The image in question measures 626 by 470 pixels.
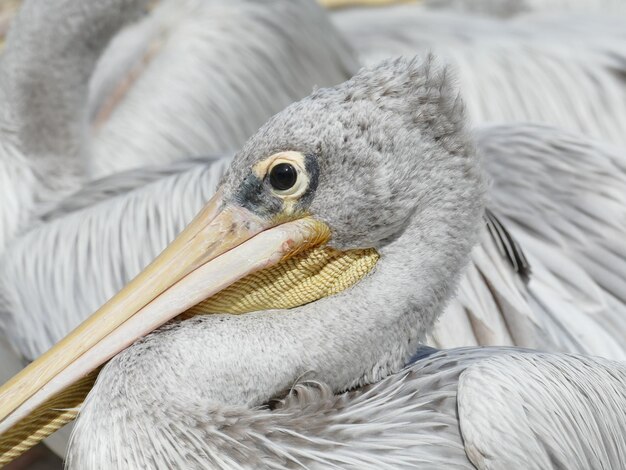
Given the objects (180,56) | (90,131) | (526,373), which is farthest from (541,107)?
(526,373)

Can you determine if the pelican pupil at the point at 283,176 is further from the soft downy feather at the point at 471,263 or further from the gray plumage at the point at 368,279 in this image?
the soft downy feather at the point at 471,263

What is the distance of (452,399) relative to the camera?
5.89 feet

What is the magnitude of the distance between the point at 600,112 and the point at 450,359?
1.98m

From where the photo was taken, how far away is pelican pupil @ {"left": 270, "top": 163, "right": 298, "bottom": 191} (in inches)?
72.5

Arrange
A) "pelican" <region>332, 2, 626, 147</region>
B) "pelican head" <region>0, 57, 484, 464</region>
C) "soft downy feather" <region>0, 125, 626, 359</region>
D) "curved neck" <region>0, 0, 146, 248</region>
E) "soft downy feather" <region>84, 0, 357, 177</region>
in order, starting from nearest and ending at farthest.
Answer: "pelican head" <region>0, 57, 484, 464</region> → "soft downy feather" <region>0, 125, 626, 359</region> → "curved neck" <region>0, 0, 146, 248</region> → "soft downy feather" <region>84, 0, 357, 177</region> → "pelican" <region>332, 2, 626, 147</region>

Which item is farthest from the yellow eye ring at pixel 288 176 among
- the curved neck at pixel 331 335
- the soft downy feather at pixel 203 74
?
the soft downy feather at pixel 203 74

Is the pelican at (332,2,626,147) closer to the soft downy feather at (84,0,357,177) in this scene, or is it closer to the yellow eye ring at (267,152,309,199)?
the soft downy feather at (84,0,357,177)

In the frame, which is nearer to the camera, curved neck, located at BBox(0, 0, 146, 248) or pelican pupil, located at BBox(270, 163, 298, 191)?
pelican pupil, located at BBox(270, 163, 298, 191)

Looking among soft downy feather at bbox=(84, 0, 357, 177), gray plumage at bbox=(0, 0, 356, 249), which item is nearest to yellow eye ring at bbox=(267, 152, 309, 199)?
gray plumage at bbox=(0, 0, 356, 249)

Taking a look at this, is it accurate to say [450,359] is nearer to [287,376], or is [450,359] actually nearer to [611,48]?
[287,376]

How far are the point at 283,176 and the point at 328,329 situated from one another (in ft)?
0.79

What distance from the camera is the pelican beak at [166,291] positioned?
186 centimetres

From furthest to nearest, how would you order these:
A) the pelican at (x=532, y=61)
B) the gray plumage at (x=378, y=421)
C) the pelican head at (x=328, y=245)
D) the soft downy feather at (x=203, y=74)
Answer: the pelican at (x=532, y=61) → the soft downy feather at (x=203, y=74) → the pelican head at (x=328, y=245) → the gray plumage at (x=378, y=421)

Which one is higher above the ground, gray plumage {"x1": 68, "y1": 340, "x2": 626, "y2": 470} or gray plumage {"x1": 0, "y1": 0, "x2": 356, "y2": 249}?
gray plumage {"x1": 0, "y1": 0, "x2": 356, "y2": 249}
